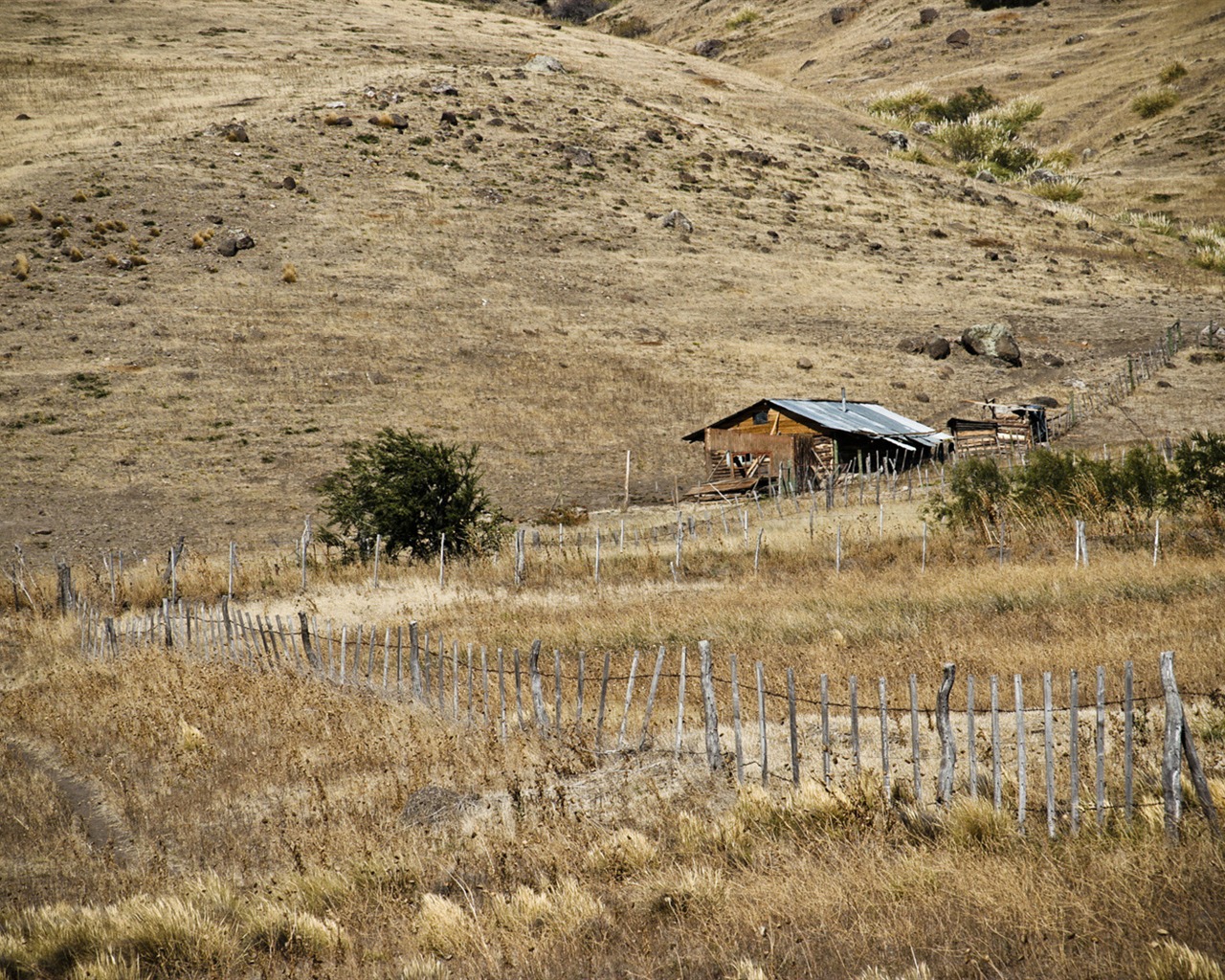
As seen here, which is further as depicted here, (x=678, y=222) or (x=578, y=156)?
(x=578, y=156)

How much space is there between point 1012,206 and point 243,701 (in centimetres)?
7532

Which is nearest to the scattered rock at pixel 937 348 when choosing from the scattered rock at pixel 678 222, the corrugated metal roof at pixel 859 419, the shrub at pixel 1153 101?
the corrugated metal roof at pixel 859 419

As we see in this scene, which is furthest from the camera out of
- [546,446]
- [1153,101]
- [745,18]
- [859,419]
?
[745,18]

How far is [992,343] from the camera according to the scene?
183 feet

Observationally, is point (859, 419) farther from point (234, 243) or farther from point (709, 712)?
point (709, 712)

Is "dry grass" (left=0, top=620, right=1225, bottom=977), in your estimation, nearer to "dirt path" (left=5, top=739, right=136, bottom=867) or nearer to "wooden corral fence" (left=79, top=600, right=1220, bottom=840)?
"dirt path" (left=5, top=739, right=136, bottom=867)

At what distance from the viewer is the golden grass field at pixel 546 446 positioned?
794 cm

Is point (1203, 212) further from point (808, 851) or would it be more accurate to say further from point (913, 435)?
point (808, 851)

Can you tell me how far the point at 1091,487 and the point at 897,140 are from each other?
72.4 m

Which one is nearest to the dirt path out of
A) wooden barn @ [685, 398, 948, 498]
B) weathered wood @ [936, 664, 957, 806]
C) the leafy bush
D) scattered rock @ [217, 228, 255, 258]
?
weathered wood @ [936, 664, 957, 806]

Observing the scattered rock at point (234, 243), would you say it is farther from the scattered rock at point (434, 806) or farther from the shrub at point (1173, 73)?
the shrub at point (1173, 73)

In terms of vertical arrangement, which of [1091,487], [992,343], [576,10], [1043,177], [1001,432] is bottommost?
[1091,487]

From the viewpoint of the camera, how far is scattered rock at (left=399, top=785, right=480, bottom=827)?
1030cm

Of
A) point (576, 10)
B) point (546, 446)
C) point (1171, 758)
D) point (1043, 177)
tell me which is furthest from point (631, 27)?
point (1171, 758)
